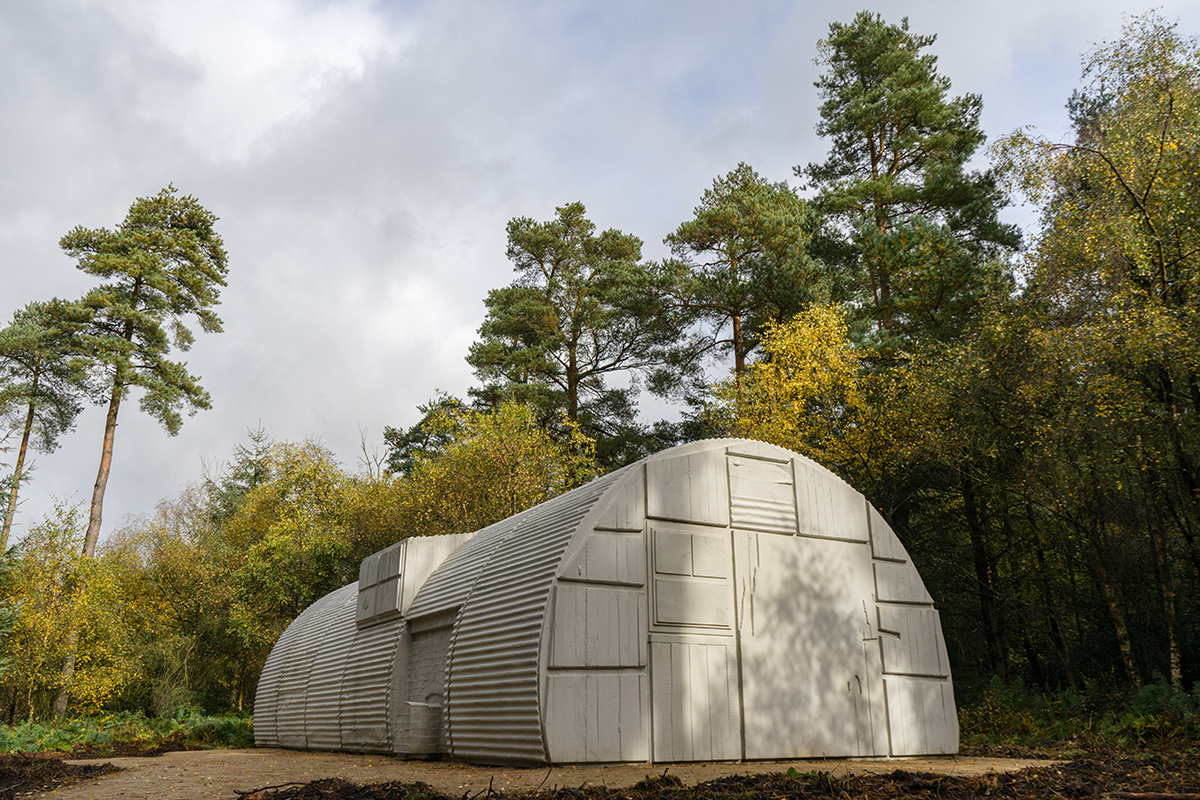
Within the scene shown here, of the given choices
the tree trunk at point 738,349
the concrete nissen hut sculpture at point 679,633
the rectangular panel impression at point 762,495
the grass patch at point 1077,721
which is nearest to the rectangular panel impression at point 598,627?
the concrete nissen hut sculpture at point 679,633

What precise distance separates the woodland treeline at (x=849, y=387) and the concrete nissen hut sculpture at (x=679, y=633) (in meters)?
5.50

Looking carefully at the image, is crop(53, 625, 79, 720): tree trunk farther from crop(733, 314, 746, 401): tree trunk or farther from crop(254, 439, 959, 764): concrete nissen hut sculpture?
crop(733, 314, 746, 401): tree trunk

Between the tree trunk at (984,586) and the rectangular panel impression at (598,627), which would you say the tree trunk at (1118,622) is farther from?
the rectangular panel impression at (598,627)

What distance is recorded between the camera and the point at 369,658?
13312 millimetres

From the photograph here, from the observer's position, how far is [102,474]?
26.2 m

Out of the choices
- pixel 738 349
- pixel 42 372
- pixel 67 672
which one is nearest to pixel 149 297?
pixel 42 372

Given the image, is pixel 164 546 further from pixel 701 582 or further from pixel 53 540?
pixel 701 582

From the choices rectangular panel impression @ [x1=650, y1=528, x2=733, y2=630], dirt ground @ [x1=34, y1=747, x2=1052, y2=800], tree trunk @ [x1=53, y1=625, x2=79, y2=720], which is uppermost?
rectangular panel impression @ [x1=650, y1=528, x2=733, y2=630]

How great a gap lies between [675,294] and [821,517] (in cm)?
1689

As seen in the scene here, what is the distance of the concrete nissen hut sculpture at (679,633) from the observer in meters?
9.16

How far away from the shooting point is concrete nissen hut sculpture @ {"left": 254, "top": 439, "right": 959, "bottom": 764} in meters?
9.16

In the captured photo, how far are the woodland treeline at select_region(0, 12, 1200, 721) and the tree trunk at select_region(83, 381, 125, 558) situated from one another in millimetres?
244

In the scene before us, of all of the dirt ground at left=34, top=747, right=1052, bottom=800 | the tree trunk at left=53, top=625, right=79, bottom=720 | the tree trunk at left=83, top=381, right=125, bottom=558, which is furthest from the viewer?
the tree trunk at left=83, top=381, right=125, bottom=558

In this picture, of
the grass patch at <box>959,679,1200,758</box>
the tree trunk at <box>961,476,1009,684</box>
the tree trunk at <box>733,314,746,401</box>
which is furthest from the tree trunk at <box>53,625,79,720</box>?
the tree trunk at <box>961,476,1009,684</box>
